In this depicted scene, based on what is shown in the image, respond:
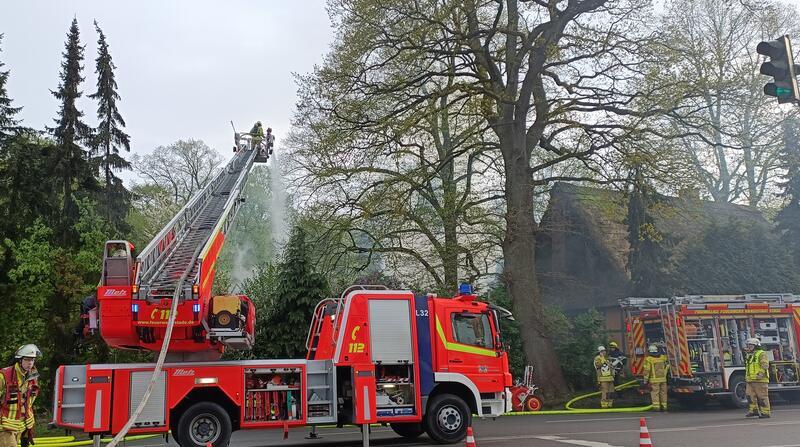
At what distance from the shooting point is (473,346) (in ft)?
41.9

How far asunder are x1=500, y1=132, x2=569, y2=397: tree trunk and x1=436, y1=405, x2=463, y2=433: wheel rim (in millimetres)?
8796

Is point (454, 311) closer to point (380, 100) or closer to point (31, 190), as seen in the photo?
point (380, 100)

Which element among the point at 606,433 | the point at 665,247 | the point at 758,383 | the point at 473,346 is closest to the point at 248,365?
the point at 473,346

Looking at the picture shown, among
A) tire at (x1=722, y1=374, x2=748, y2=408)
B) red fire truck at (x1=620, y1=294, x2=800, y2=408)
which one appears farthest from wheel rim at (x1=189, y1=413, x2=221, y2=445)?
tire at (x1=722, y1=374, x2=748, y2=408)

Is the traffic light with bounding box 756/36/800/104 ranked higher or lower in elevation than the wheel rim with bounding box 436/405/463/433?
higher

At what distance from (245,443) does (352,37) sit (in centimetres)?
1171

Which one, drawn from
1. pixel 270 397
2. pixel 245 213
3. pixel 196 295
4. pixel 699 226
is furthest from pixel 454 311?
pixel 245 213

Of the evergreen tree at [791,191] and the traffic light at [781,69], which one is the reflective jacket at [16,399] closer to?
the traffic light at [781,69]

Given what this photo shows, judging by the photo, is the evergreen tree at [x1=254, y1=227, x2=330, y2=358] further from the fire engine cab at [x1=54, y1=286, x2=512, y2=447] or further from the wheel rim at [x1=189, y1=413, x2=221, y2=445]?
the wheel rim at [x1=189, y1=413, x2=221, y2=445]

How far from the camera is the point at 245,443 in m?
13.5

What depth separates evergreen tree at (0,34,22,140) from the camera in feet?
96.3

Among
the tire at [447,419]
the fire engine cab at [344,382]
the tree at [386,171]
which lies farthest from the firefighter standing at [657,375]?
the tire at [447,419]

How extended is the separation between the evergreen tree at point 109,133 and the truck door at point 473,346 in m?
24.0

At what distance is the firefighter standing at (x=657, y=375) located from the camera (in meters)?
18.1
